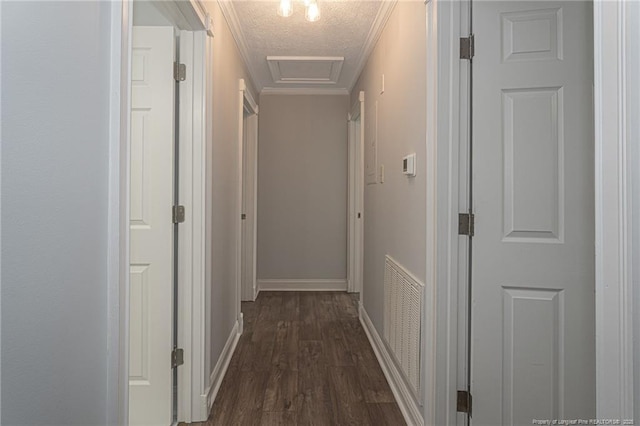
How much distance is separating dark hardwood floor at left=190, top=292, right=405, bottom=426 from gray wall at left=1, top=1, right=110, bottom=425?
127 centimetres

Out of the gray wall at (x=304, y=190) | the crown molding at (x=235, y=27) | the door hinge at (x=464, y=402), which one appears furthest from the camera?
the gray wall at (x=304, y=190)

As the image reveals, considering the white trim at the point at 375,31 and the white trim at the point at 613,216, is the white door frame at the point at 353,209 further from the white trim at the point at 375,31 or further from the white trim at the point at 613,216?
the white trim at the point at 613,216

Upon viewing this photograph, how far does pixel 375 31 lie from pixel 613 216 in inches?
→ 99.8

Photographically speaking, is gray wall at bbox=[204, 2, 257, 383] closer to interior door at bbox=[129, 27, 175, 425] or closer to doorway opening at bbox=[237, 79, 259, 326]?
interior door at bbox=[129, 27, 175, 425]

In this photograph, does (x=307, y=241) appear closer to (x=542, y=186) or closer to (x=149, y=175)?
(x=149, y=175)

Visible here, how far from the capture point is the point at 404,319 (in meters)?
2.03

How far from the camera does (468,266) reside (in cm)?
159

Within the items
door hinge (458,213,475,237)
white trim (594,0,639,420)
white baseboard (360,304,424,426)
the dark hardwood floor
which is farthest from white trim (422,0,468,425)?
white trim (594,0,639,420)

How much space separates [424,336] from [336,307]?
2373mm

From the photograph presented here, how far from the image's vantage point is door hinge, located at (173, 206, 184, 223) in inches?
73.7

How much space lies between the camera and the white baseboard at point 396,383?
73.9 inches

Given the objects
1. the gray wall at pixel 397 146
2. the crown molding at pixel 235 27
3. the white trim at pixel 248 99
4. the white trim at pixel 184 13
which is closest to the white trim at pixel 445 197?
the gray wall at pixel 397 146

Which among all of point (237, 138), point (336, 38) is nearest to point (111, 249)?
point (237, 138)

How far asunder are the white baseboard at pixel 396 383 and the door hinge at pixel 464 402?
0.24m
